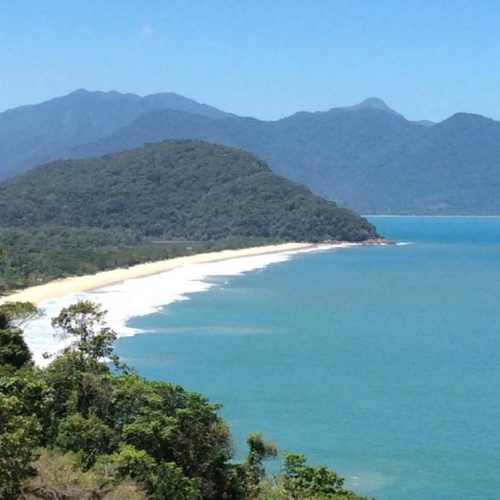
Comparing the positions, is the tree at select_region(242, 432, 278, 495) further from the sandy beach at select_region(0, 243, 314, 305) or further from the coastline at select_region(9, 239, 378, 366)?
the sandy beach at select_region(0, 243, 314, 305)

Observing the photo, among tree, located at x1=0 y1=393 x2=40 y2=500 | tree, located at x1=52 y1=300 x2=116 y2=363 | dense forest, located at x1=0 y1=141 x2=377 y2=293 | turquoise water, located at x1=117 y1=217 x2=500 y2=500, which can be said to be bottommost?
turquoise water, located at x1=117 y1=217 x2=500 y2=500

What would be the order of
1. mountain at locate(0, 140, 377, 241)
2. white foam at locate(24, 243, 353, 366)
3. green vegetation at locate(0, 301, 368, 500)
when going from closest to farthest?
green vegetation at locate(0, 301, 368, 500) < white foam at locate(24, 243, 353, 366) < mountain at locate(0, 140, 377, 241)

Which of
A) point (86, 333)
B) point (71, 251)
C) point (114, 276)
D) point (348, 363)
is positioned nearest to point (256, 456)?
point (86, 333)

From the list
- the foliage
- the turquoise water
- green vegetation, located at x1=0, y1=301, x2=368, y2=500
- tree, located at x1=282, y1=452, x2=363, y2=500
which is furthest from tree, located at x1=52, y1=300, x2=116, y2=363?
tree, located at x1=282, y1=452, x2=363, y2=500

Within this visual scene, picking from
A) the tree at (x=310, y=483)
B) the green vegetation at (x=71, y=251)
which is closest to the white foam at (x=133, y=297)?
the green vegetation at (x=71, y=251)

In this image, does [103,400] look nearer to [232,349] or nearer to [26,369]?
[26,369]

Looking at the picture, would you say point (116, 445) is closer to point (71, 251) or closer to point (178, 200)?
point (71, 251)
